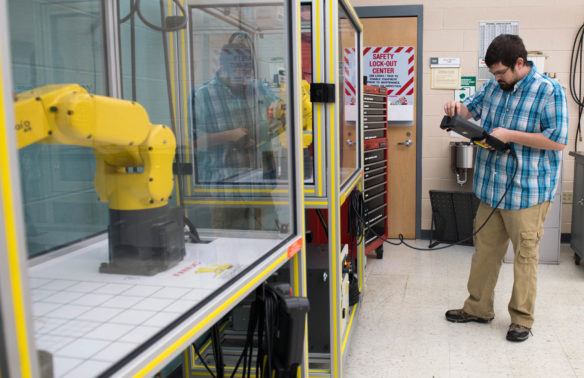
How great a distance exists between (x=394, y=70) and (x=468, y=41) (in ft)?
2.18

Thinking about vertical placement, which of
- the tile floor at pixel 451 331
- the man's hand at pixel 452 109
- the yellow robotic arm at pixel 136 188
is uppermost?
the man's hand at pixel 452 109

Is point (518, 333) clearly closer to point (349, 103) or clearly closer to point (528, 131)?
point (528, 131)

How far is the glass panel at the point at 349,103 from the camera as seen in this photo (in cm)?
259

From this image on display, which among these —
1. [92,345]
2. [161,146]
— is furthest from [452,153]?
[92,345]

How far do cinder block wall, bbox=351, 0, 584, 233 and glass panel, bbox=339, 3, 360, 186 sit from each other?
76.1 inches

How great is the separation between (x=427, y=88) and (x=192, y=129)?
3.55 meters

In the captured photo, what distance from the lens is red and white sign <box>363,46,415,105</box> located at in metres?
4.62

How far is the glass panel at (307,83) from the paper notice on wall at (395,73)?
2732 millimetres

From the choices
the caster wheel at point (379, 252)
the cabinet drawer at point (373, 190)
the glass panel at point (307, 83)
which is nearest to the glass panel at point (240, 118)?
the glass panel at point (307, 83)

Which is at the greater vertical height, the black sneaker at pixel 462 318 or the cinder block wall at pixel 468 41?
the cinder block wall at pixel 468 41

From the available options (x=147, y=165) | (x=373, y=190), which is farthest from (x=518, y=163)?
(x=147, y=165)

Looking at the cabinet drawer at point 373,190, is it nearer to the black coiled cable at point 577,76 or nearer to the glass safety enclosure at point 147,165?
the black coiled cable at point 577,76

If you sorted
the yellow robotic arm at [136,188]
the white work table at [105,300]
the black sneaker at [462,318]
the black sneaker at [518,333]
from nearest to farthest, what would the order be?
the white work table at [105,300]
the yellow robotic arm at [136,188]
the black sneaker at [518,333]
the black sneaker at [462,318]

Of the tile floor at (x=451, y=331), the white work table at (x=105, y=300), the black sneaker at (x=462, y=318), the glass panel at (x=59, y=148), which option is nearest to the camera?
the white work table at (x=105, y=300)
